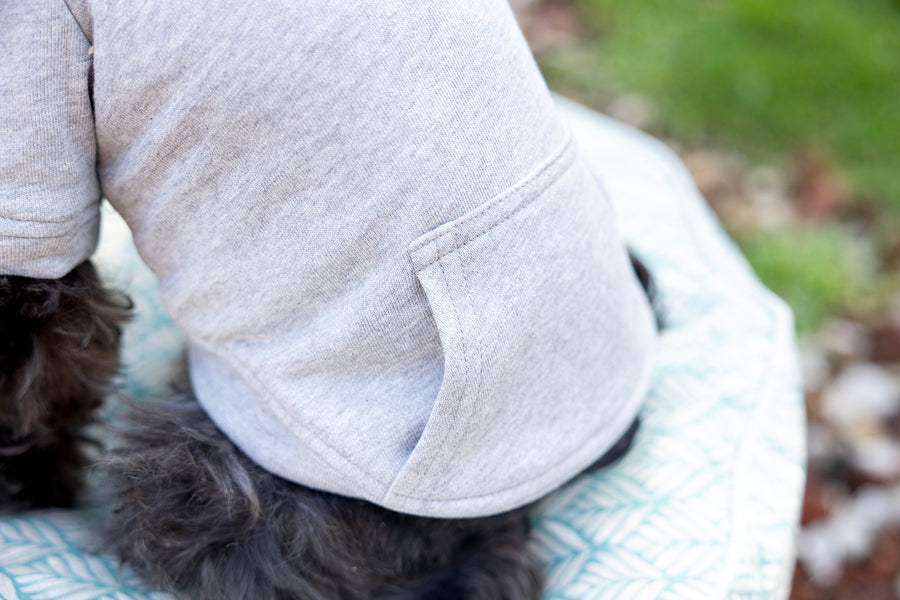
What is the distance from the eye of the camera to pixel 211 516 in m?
0.78

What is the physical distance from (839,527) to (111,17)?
4.65 ft

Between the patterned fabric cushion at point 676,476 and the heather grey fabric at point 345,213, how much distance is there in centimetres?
17

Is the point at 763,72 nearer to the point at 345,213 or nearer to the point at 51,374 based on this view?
the point at 345,213

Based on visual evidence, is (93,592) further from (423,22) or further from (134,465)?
(423,22)

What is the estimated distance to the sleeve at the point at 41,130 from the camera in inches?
25.5

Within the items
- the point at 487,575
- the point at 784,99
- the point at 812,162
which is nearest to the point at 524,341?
the point at 487,575

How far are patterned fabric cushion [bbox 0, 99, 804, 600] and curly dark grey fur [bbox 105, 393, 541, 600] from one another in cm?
8

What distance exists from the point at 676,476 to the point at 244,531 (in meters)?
0.51

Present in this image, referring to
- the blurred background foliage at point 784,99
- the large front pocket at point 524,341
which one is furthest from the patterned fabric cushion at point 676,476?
the blurred background foliage at point 784,99

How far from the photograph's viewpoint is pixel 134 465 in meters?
0.80

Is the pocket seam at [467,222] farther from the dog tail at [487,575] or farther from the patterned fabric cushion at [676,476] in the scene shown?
the dog tail at [487,575]

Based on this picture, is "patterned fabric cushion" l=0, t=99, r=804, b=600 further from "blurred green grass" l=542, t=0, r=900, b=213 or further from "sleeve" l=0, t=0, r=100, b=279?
"blurred green grass" l=542, t=0, r=900, b=213

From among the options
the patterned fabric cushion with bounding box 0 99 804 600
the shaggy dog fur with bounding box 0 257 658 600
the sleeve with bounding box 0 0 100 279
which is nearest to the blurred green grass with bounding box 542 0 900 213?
the patterned fabric cushion with bounding box 0 99 804 600

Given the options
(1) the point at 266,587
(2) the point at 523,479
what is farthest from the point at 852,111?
(1) the point at 266,587
